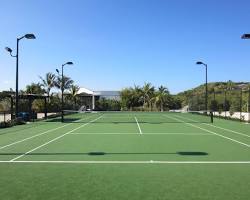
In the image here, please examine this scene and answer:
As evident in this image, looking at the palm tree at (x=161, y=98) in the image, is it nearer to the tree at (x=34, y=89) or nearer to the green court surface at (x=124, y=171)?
the tree at (x=34, y=89)

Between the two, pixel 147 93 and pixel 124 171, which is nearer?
pixel 124 171

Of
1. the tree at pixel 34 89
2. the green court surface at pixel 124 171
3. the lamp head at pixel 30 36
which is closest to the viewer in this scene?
the green court surface at pixel 124 171

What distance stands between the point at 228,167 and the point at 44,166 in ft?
15.2

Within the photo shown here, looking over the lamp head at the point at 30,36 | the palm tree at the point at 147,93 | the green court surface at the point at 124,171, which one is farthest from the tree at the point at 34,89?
the green court surface at the point at 124,171

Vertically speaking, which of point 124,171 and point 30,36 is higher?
point 30,36

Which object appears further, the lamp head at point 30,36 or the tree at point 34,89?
the tree at point 34,89

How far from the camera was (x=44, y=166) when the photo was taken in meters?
11.2

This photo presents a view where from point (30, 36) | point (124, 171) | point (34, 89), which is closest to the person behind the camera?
point (124, 171)

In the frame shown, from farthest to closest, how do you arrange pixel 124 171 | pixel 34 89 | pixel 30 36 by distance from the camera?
pixel 34 89
pixel 30 36
pixel 124 171

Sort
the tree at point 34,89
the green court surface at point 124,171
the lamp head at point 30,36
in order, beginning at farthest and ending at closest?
the tree at point 34,89
the lamp head at point 30,36
the green court surface at point 124,171

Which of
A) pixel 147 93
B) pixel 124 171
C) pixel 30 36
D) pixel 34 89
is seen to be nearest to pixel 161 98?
pixel 147 93

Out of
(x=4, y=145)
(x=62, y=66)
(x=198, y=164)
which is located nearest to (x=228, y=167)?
(x=198, y=164)

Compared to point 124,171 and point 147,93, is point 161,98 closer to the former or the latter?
point 147,93

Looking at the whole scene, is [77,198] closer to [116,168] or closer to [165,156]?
[116,168]
